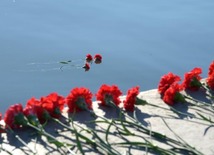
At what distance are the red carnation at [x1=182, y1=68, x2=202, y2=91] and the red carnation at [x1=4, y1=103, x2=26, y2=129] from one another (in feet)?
3.27

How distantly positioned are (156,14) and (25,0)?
4.21 feet

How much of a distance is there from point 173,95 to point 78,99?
512 mm

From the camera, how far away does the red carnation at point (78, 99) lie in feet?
8.82

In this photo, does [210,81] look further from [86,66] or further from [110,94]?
[86,66]

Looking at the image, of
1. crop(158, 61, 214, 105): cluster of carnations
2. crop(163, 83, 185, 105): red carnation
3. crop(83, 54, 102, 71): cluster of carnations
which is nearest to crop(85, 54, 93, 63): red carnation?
crop(83, 54, 102, 71): cluster of carnations

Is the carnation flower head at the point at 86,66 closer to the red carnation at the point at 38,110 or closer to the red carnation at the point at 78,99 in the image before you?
the red carnation at the point at 78,99

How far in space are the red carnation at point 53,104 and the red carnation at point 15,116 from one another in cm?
15

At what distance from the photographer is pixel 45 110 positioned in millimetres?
2586

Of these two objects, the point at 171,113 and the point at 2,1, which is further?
the point at 2,1

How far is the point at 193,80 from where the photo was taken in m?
3.09

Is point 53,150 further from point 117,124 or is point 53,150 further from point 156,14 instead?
point 156,14

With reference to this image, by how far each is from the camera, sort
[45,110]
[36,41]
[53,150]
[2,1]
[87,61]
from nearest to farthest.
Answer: [53,150] < [45,110] < [87,61] < [36,41] < [2,1]

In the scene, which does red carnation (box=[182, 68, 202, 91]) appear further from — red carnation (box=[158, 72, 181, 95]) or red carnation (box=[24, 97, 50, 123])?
red carnation (box=[24, 97, 50, 123])

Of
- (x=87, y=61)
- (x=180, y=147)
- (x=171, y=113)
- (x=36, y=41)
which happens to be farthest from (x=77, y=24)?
(x=180, y=147)
